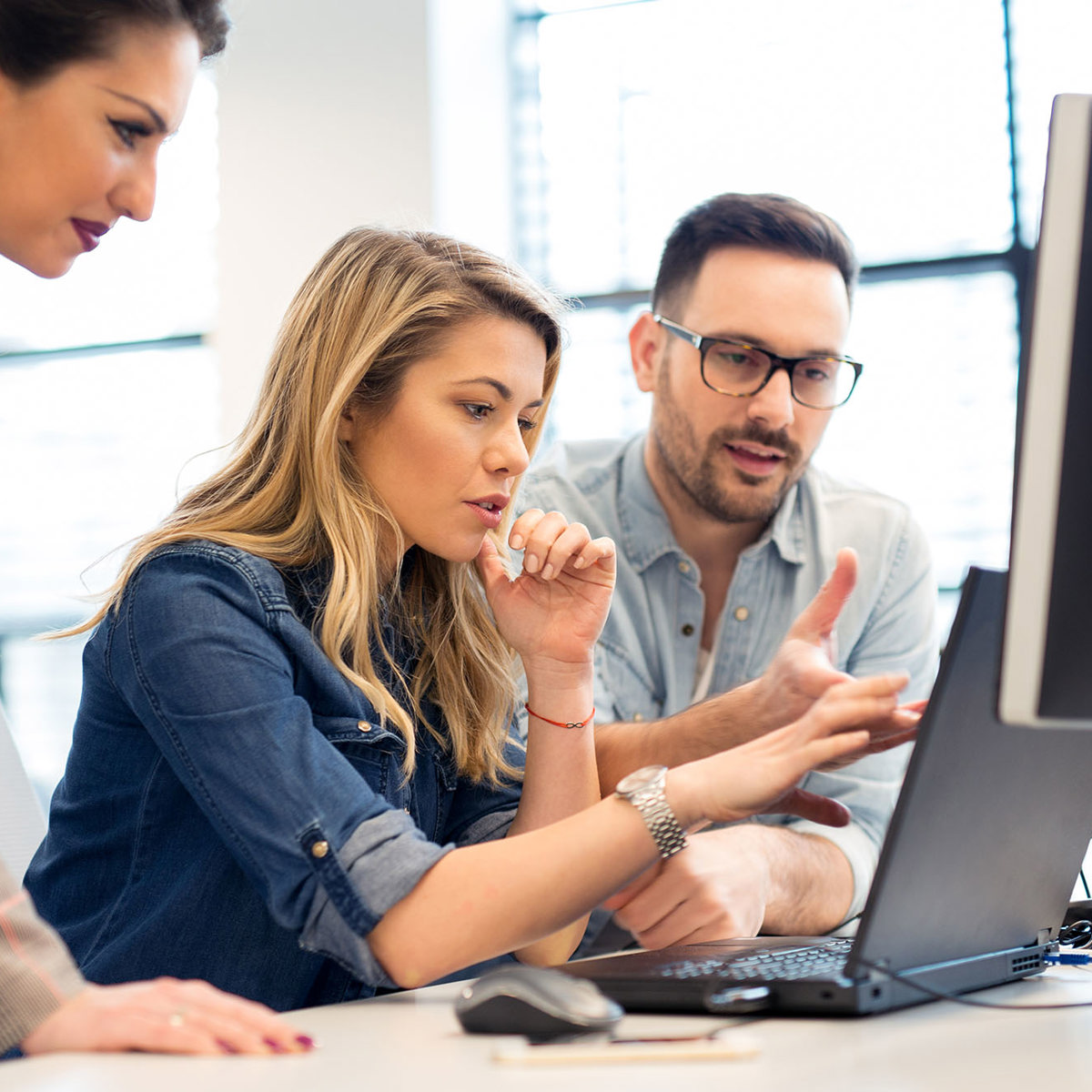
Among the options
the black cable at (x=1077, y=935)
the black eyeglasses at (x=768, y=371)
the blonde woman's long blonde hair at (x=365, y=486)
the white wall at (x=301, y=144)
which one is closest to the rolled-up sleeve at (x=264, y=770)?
the blonde woman's long blonde hair at (x=365, y=486)

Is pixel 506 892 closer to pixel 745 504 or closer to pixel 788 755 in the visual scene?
pixel 788 755

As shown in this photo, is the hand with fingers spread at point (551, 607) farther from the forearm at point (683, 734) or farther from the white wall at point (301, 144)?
the white wall at point (301, 144)

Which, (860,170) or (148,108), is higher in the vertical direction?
(860,170)

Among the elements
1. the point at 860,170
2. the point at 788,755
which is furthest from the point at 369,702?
the point at 860,170

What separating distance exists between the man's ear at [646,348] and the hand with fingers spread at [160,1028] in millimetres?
1459

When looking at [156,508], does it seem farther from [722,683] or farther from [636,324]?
[722,683]

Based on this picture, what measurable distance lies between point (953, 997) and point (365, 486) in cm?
82

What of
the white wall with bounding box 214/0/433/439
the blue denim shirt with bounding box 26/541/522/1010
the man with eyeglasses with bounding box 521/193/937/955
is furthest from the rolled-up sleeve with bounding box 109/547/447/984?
the white wall with bounding box 214/0/433/439

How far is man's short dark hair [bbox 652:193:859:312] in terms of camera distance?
2.00m

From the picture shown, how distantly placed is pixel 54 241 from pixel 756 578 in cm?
119

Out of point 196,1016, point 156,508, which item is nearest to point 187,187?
point 156,508

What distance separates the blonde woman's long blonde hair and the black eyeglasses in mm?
491

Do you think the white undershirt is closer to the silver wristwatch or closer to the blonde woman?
the blonde woman

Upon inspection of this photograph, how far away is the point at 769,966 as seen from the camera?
0.95 m
